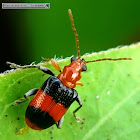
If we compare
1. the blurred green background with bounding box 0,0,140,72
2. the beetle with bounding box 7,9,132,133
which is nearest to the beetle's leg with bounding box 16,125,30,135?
the beetle with bounding box 7,9,132,133

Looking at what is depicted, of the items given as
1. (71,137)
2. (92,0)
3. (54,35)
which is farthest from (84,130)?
(92,0)

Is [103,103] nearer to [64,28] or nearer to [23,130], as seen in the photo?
[23,130]

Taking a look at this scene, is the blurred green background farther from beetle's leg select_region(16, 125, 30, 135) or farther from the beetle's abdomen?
beetle's leg select_region(16, 125, 30, 135)

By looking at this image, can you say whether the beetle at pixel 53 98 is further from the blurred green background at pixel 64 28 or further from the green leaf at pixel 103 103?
the blurred green background at pixel 64 28

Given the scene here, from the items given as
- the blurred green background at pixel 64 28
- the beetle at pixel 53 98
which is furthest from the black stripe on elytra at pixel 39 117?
the blurred green background at pixel 64 28

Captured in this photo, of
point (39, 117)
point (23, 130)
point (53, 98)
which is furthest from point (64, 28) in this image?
point (23, 130)

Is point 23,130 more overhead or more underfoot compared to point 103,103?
more underfoot
